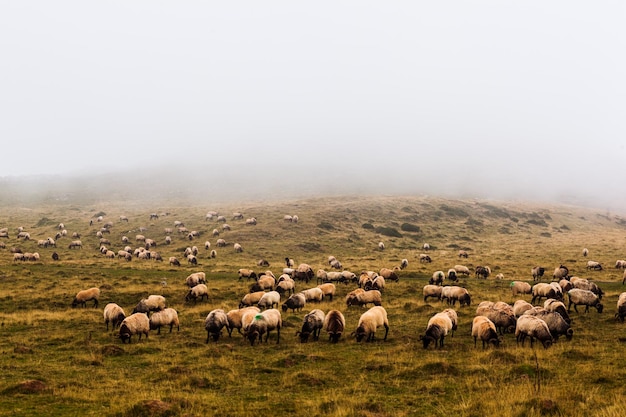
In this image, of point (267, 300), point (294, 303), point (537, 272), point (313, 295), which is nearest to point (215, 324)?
point (267, 300)

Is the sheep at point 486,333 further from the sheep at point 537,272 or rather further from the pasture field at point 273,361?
the sheep at point 537,272

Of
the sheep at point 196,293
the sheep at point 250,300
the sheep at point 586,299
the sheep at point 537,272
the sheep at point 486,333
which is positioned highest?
the sheep at point 486,333

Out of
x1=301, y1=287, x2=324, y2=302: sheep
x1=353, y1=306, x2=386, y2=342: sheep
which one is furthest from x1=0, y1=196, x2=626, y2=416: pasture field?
x1=301, y1=287, x2=324, y2=302: sheep

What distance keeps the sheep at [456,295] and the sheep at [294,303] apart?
35.5ft

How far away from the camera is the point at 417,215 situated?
4075 inches

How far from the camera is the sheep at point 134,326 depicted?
20495mm

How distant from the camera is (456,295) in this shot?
29.6 meters

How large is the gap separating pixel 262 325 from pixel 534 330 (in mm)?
12933

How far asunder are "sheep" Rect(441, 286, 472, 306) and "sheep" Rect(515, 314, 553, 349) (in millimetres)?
9849

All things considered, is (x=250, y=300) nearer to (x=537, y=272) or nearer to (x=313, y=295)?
(x=313, y=295)

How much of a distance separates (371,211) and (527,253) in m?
43.4

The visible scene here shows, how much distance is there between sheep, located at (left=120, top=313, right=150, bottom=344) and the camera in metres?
20.5

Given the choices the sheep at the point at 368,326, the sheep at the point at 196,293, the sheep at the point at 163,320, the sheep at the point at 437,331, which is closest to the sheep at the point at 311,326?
the sheep at the point at 368,326

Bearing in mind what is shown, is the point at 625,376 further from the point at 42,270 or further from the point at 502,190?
the point at 502,190
